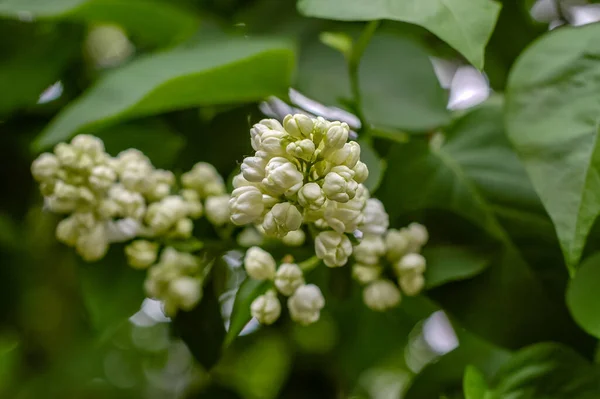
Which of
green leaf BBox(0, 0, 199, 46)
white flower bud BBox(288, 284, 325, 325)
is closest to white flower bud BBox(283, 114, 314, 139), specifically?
white flower bud BBox(288, 284, 325, 325)

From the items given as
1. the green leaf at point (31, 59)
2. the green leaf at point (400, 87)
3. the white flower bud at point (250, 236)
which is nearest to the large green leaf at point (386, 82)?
the green leaf at point (400, 87)

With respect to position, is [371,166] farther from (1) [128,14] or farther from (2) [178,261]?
(1) [128,14]

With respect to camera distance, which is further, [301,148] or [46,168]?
[46,168]

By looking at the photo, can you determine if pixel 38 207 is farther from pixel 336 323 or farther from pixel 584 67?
pixel 584 67

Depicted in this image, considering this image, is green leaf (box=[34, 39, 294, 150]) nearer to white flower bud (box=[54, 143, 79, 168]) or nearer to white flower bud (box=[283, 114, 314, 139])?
white flower bud (box=[54, 143, 79, 168])

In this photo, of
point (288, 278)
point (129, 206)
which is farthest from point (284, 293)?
point (129, 206)

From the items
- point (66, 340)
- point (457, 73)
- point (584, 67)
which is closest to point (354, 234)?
point (584, 67)
